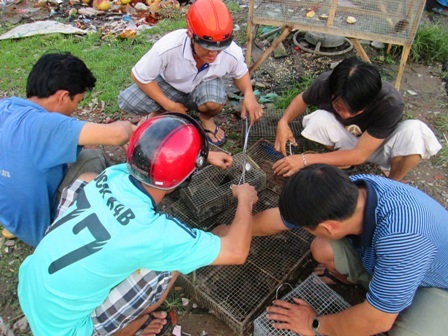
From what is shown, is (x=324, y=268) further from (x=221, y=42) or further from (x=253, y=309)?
(x=221, y=42)

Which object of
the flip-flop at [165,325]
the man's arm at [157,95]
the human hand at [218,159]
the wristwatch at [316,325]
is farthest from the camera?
the man's arm at [157,95]

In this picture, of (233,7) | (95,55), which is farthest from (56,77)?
(233,7)

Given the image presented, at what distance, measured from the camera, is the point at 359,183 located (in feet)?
6.89

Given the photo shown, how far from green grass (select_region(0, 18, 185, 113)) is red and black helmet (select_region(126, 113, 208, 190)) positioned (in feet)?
8.83

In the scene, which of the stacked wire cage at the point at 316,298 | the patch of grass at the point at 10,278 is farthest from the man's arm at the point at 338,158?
the patch of grass at the point at 10,278

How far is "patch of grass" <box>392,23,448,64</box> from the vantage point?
5.09 m

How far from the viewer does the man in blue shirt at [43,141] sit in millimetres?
2436

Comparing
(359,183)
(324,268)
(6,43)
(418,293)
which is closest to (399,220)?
(359,183)

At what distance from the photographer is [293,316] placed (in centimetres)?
235

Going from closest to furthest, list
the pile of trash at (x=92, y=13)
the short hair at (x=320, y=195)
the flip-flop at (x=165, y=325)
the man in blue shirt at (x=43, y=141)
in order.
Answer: the short hair at (x=320, y=195)
the man in blue shirt at (x=43, y=141)
the flip-flop at (x=165, y=325)
the pile of trash at (x=92, y=13)

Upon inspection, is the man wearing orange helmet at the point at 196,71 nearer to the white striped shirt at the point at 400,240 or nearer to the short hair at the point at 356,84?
the short hair at the point at 356,84

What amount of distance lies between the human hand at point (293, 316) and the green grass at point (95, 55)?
3051 mm

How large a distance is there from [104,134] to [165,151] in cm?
82

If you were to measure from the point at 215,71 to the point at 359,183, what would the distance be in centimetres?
200
